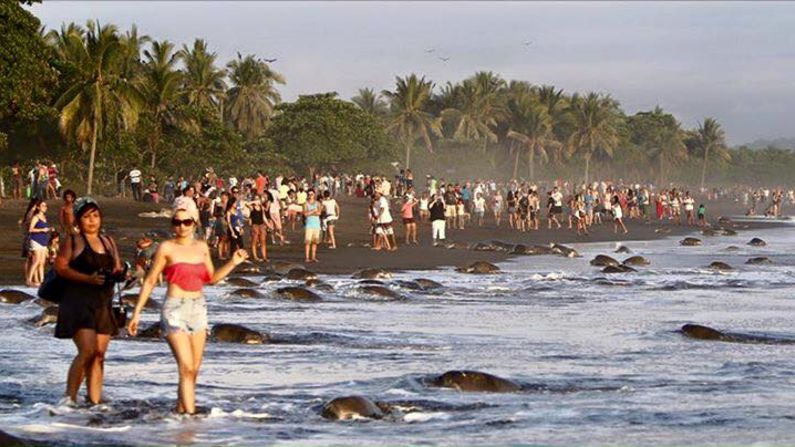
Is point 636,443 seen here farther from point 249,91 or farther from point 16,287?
point 249,91

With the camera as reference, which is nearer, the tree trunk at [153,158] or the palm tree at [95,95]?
the palm tree at [95,95]

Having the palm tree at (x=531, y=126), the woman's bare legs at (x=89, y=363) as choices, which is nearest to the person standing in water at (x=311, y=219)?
the woman's bare legs at (x=89, y=363)

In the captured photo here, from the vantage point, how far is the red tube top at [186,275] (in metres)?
9.48

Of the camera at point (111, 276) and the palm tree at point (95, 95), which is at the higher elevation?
the palm tree at point (95, 95)

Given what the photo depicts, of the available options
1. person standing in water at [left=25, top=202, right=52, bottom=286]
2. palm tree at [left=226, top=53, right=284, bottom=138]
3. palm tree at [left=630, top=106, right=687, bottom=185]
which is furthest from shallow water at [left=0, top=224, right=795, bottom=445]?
palm tree at [left=630, top=106, right=687, bottom=185]

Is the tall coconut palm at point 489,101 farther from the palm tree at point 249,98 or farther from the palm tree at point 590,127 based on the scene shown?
the palm tree at point 249,98

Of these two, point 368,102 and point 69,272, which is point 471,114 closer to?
point 368,102

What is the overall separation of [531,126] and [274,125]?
33134mm

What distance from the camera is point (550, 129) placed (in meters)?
115

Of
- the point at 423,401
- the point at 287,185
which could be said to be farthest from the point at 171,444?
the point at 287,185

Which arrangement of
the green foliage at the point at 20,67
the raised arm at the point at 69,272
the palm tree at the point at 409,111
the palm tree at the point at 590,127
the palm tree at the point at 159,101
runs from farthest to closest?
the palm tree at the point at 590,127 < the palm tree at the point at 409,111 < the palm tree at the point at 159,101 < the green foliage at the point at 20,67 < the raised arm at the point at 69,272

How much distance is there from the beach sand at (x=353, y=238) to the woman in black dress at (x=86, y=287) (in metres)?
13.0

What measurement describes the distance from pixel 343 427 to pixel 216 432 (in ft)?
2.97

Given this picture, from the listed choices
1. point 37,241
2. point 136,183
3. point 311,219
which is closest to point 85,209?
point 37,241
